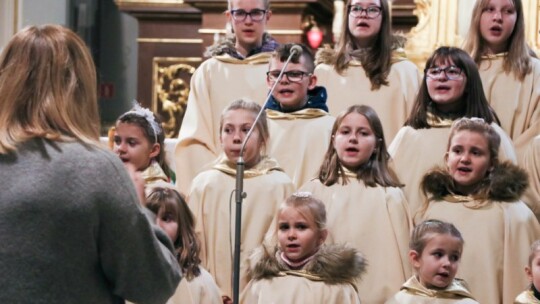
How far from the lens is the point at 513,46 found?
18.8 feet

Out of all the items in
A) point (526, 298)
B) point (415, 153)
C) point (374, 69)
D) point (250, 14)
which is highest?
point (250, 14)

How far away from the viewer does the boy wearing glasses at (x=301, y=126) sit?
5547mm

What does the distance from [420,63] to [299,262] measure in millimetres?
3768

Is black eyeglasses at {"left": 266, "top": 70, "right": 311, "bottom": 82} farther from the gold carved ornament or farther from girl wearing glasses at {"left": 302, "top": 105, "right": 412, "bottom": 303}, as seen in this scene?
the gold carved ornament

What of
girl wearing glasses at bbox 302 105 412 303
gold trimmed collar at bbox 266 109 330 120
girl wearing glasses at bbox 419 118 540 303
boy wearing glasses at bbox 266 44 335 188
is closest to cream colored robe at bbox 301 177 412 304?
girl wearing glasses at bbox 302 105 412 303

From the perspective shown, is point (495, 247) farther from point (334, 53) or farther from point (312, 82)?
point (334, 53)

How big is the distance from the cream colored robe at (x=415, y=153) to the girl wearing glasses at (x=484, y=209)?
1.11 feet

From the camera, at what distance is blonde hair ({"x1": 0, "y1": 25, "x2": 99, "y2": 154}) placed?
266 centimetres

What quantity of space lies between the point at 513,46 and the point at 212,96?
1456 millimetres

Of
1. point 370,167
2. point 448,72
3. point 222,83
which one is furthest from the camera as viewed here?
point 222,83

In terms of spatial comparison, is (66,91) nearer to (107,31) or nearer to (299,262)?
(299,262)

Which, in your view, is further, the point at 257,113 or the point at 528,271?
the point at 257,113

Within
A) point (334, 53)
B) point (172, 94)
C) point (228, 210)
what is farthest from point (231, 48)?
point (172, 94)

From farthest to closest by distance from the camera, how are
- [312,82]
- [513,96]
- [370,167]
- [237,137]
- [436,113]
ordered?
[513,96] → [312,82] → [436,113] → [237,137] → [370,167]
